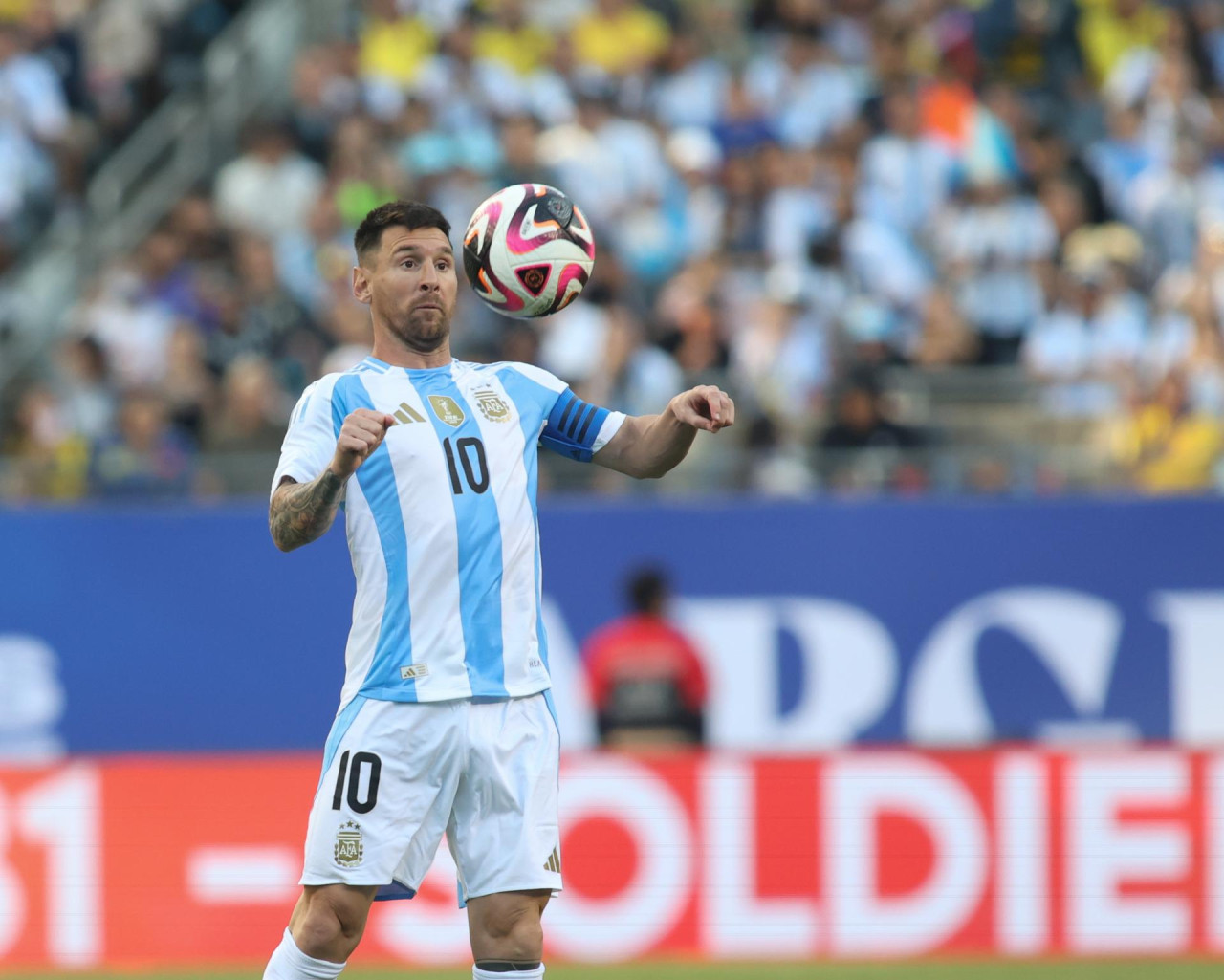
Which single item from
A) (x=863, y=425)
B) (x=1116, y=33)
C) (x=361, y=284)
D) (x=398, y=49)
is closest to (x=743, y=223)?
(x=863, y=425)

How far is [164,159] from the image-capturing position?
15.4 m

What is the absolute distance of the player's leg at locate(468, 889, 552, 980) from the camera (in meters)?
5.34

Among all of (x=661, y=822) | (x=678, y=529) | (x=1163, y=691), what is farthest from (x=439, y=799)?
(x=1163, y=691)

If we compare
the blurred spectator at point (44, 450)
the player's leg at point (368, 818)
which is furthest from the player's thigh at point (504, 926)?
the blurred spectator at point (44, 450)

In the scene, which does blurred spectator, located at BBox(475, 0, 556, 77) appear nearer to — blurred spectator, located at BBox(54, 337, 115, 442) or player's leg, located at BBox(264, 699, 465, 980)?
blurred spectator, located at BBox(54, 337, 115, 442)

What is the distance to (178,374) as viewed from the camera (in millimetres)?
12438

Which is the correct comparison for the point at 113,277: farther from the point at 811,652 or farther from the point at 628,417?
the point at 628,417

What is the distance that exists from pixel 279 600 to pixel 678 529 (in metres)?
2.39

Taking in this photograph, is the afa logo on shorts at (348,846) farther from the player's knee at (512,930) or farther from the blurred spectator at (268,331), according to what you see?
the blurred spectator at (268,331)

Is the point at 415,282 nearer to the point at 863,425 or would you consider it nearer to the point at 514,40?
the point at 863,425

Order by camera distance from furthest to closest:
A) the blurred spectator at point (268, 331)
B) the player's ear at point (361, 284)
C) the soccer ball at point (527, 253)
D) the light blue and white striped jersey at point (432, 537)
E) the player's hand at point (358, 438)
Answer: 1. the blurred spectator at point (268, 331)
2. the soccer ball at point (527, 253)
3. the player's ear at point (361, 284)
4. the light blue and white striped jersey at point (432, 537)
5. the player's hand at point (358, 438)

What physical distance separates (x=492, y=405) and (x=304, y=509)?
0.72m

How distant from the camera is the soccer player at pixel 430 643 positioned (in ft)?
17.5

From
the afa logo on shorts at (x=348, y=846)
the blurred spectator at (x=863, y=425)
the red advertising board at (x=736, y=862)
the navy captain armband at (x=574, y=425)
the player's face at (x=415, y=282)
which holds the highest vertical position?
the blurred spectator at (x=863, y=425)
